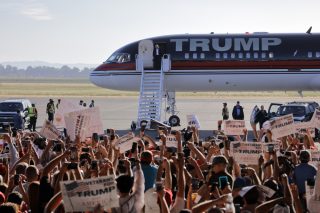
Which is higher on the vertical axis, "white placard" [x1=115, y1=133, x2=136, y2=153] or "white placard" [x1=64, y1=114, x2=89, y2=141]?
"white placard" [x1=64, y1=114, x2=89, y2=141]

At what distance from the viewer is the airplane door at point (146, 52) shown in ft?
121

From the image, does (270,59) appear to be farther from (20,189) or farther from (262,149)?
(20,189)

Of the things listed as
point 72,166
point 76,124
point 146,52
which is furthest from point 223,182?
point 146,52

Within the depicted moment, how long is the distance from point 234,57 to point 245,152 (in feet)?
84.6

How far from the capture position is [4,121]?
118 feet

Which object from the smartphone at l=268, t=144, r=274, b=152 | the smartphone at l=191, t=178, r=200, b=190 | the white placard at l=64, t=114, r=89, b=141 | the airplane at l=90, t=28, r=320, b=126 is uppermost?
the airplane at l=90, t=28, r=320, b=126

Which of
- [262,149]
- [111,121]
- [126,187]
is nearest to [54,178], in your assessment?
[126,187]

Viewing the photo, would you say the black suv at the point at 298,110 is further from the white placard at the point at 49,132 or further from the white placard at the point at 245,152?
the white placard at the point at 245,152

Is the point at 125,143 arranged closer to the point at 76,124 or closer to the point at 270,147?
the point at 76,124

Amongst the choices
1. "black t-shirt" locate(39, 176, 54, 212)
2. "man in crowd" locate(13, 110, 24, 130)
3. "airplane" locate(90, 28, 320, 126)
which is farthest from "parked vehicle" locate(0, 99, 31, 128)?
"black t-shirt" locate(39, 176, 54, 212)

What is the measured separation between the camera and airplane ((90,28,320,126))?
1459 inches

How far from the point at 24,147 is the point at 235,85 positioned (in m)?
24.1

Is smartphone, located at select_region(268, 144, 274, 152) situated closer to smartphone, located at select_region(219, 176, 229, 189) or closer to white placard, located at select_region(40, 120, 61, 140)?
smartphone, located at select_region(219, 176, 229, 189)

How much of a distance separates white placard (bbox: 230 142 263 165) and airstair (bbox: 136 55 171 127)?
24683 mm
